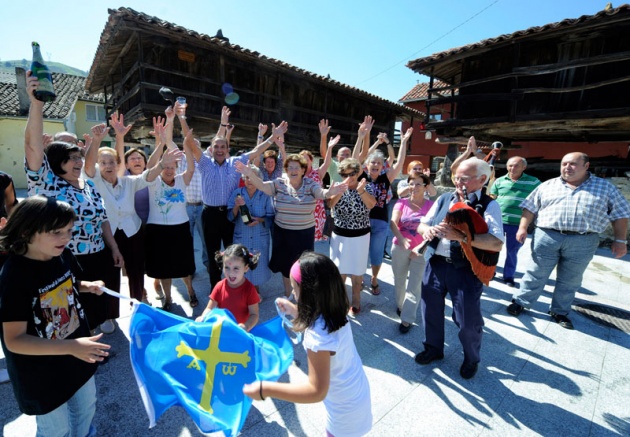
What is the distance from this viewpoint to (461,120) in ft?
31.6

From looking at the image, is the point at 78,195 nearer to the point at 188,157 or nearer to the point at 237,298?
the point at 188,157

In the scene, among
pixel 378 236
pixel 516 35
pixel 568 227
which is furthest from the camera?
pixel 516 35

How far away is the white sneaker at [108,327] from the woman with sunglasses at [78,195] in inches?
5.7

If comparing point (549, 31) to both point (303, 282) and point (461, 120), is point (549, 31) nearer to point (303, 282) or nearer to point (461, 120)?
point (461, 120)

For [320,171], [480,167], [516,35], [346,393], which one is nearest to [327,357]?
[346,393]

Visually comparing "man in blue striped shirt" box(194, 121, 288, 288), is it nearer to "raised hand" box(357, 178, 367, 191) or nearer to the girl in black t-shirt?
"raised hand" box(357, 178, 367, 191)

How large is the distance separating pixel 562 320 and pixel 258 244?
384cm

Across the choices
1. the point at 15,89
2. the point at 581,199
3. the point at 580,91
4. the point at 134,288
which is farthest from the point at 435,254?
the point at 15,89

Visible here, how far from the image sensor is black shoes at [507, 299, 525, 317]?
3.98 metres

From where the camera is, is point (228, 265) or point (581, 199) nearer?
point (228, 265)

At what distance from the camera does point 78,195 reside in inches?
96.9

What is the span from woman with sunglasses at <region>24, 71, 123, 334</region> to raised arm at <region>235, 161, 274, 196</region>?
4.17ft

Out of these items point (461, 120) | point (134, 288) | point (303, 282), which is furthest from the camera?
point (461, 120)

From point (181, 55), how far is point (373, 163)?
24.8ft
